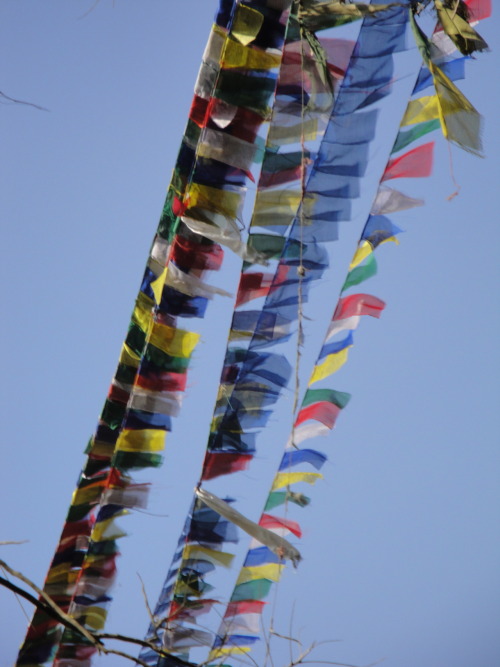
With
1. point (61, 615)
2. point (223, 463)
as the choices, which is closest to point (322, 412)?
point (223, 463)

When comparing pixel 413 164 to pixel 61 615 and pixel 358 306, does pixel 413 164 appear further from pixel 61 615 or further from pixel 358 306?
pixel 61 615

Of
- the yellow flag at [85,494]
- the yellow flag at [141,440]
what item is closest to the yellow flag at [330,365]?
the yellow flag at [141,440]

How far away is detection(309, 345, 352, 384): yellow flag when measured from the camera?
3078mm

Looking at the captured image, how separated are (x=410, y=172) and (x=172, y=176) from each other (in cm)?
90

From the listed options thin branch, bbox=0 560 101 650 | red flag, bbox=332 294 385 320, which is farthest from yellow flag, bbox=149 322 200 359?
thin branch, bbox=0 560 101 650

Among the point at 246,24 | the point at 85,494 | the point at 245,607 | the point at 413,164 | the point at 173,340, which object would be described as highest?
the point at 246,24

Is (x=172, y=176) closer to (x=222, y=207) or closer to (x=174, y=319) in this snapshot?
(x=222, y=207)

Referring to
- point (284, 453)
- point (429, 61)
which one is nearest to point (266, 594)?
point (284, 453)

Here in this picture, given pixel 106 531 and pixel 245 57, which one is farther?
pixel 106 531

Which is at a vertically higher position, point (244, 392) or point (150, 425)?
point (244, 392)

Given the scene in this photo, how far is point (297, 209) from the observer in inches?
115

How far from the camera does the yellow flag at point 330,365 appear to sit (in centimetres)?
308

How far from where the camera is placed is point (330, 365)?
3096mm

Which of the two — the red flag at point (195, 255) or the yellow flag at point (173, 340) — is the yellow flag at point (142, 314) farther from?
the red flag at point (195, 255)
